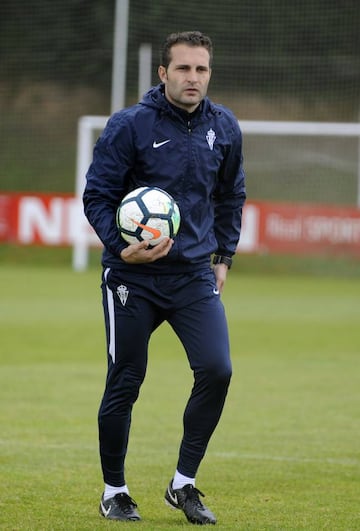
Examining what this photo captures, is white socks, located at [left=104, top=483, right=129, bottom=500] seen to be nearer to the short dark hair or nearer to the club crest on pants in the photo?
the club crest on pants

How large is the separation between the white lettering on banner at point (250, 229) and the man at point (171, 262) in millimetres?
18608

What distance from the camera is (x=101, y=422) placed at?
564cm

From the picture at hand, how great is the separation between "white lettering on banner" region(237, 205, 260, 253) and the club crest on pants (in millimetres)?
18738

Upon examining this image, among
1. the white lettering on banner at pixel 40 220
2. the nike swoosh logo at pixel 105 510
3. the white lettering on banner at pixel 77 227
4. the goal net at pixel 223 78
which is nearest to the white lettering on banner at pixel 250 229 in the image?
the goal net at pixel 223 78

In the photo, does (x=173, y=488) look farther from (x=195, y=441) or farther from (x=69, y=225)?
(x=69, y=225)

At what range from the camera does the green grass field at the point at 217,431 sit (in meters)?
5.90

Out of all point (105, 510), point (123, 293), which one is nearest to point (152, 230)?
point (123, 293)

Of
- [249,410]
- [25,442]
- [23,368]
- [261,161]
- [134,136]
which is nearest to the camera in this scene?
[134,136]

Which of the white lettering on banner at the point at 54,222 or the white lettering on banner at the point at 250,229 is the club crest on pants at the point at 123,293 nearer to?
the white lettering on banner at the point at 250,229

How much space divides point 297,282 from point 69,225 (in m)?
5.13

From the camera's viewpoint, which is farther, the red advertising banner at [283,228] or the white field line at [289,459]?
the red advertising banner at [283,228]

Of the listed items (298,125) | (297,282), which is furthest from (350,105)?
(297,282)

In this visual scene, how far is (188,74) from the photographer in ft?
17.8

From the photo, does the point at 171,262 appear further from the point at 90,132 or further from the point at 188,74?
the point at 90,132
